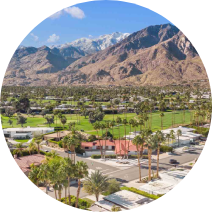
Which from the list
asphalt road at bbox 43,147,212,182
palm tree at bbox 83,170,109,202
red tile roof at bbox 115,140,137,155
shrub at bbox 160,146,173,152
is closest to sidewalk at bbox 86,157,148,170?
Answer: asphalt road at bbox 43,147,212,182

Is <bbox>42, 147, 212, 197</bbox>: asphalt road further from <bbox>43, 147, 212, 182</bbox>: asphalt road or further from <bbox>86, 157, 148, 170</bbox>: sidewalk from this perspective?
<bbox>86, 157, 148, 170</bbox>: sidewalk

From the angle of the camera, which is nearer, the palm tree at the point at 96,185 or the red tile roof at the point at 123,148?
the palm tree at the point at 96,185

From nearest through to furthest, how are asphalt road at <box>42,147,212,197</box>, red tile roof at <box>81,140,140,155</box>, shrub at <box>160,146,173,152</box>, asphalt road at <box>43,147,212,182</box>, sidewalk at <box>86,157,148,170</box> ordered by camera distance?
asphalt road at <box>42,147,212,197</box>, asphalt road at <box>43,147,212,182</box>, sidewalk at <box>86,157,148,170</box>, red tile roof at <box>81,140,140,155</box>, shrub at <box>160,146,173,152</box>

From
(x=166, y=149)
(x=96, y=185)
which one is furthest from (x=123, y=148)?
(x=96, y=185)

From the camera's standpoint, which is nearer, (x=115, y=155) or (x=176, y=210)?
(x=176, y=210)

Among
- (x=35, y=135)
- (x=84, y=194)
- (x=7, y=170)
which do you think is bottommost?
(x=84, y=194)

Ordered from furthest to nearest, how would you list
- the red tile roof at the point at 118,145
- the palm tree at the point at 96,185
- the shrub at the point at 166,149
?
1. the shrub at the point at 166,149
2. the red tile roof at the point at 118,145
3. the palm tree at the point at 96,185

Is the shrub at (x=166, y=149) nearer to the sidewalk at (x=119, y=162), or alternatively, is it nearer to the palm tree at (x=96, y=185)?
the sidewalk at (x=119, y=162)

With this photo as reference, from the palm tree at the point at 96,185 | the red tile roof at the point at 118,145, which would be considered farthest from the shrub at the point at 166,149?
the palm tree at the point at 96,185

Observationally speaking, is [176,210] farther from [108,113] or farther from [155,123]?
[108,113]

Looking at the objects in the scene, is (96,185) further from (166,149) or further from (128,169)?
(166,149)

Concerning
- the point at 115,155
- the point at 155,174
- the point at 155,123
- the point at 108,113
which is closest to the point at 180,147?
the point at 115,155
